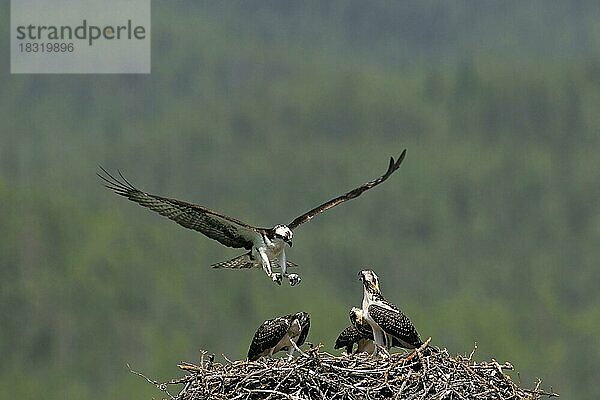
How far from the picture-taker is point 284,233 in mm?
6781

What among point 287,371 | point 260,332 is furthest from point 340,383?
point 260,332

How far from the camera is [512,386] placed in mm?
6559

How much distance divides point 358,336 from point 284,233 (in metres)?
0.72

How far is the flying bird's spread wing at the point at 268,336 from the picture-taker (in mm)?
6777

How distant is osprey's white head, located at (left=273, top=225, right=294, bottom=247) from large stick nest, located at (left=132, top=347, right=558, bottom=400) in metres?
0.66

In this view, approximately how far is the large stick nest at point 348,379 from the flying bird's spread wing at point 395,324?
7.6 inches

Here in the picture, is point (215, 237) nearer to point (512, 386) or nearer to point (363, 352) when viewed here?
point (363, 352)

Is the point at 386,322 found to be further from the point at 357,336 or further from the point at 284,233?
→ the point at 284,233

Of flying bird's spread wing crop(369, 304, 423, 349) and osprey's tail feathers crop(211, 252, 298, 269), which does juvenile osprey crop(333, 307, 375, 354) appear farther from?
osprey's tail feathers crop(211, 252, 298, 269)

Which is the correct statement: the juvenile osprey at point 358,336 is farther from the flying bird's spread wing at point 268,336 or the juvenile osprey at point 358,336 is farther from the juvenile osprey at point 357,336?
the flying bird's spread wing at point 268,336

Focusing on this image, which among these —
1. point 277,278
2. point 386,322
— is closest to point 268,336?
point 277,278

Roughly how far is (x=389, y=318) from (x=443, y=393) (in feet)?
1.82

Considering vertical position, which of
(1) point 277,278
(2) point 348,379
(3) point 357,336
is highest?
(1) point 277,278

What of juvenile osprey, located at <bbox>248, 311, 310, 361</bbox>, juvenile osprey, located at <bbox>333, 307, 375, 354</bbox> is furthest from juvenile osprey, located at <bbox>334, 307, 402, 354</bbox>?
juvenile osprey, located at <bbox>248, 311, 310, 361</bbox>
